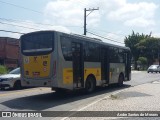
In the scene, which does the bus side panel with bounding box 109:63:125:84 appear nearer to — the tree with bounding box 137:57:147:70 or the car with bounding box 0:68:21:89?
the car with bounding box 0:68:21:89

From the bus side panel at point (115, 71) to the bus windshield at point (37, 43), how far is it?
22.1ft

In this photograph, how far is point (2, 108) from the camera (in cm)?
1200

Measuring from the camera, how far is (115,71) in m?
21.3

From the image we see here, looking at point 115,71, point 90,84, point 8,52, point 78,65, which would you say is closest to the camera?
point 78,65

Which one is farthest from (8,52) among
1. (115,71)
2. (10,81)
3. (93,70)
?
(93,70)

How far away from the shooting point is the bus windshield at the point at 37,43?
1460 centimetres

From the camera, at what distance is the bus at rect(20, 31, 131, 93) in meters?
14.4

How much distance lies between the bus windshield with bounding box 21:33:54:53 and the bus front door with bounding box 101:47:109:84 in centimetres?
523

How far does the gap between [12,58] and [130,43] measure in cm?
4238

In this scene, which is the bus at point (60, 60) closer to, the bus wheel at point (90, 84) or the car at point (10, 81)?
the bus wheel at point (90, 84)

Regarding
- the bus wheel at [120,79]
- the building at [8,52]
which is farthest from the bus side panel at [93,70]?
the building at [8,52]

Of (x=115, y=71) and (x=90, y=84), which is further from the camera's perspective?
(x=115, y=71)

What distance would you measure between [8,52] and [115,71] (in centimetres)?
3234

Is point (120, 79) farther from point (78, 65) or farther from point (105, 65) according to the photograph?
point (78, 65)
